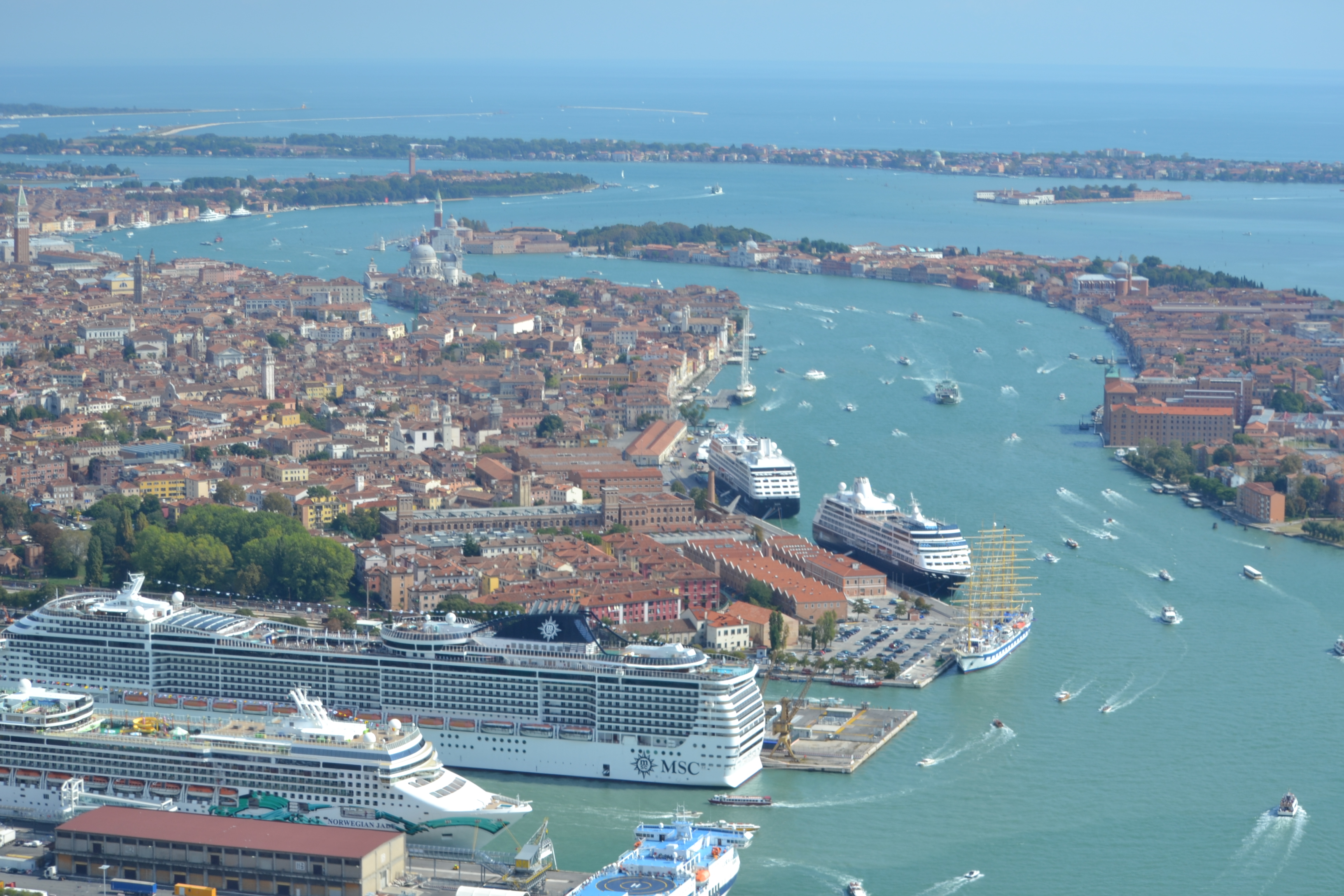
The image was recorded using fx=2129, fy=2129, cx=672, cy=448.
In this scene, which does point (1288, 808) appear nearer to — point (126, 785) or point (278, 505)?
point (126, 785)

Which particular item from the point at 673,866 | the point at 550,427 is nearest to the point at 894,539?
the point at 550,427

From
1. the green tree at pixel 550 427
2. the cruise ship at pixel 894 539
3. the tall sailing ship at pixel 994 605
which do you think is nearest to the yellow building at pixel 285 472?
the green tree at pixel 550 427

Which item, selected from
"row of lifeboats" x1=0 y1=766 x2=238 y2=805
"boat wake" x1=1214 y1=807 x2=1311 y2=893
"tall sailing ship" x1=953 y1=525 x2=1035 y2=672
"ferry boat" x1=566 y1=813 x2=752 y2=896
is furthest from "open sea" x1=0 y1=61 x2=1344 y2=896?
"row of lifeboats" x1=0 y1=766 x2=238 y2=805

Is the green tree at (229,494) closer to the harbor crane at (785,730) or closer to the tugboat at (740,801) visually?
the harbor crane at (785,730)

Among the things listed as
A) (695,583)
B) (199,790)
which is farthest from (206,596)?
(199,790)

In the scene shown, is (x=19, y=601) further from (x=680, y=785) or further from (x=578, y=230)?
(x=578, y=230)
